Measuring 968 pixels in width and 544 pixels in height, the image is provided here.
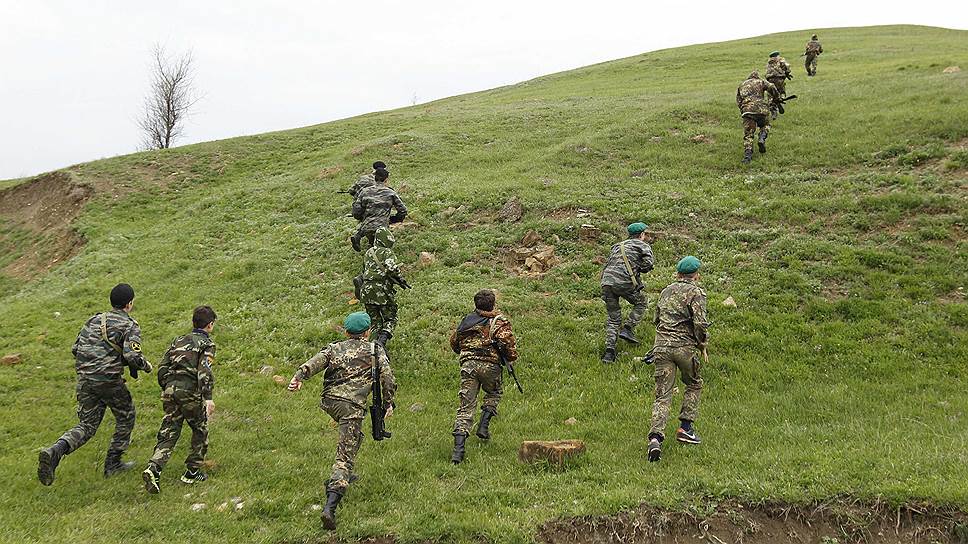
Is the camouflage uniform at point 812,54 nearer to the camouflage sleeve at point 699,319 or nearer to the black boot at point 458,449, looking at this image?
the camouflage sleeve at point 699,319

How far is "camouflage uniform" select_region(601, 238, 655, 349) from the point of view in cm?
1105

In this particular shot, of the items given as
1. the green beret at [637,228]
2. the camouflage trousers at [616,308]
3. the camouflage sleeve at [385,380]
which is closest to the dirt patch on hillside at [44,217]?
the camouflage sleeve at [385,380]

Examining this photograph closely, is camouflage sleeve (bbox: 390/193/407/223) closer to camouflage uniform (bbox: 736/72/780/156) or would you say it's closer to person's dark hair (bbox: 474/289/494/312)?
person's dark hair (bbox: 474/289/494/312)

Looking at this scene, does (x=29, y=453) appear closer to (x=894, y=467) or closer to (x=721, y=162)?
(x=894, y=467)

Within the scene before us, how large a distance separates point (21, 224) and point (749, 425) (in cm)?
3183

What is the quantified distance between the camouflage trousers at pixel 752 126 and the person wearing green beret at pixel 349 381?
53.1ft

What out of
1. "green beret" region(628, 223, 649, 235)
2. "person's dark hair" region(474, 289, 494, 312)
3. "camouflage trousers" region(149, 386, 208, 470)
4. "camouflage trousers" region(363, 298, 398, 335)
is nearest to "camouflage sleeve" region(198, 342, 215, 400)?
"camouflage trousers" region(149, 386, 208, 470)

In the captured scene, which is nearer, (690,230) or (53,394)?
(53,394)

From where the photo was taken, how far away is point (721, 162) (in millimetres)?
19938

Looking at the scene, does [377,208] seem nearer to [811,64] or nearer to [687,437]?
[687,437]

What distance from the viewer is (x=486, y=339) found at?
27.5 ft

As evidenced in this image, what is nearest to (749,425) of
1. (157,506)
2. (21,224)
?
(157,506)

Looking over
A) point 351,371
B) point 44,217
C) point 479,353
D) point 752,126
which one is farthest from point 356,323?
point 44,217

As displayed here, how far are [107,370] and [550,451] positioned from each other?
618 cm
